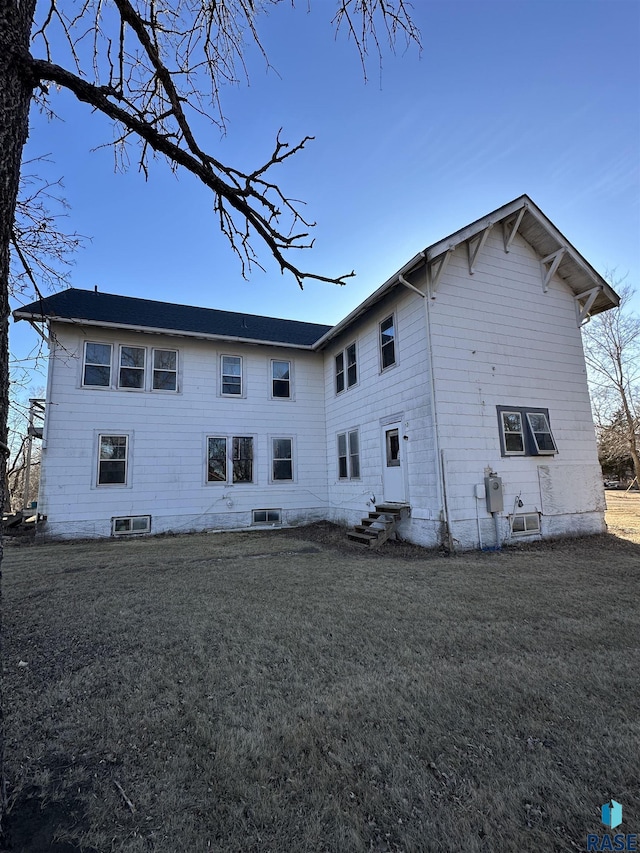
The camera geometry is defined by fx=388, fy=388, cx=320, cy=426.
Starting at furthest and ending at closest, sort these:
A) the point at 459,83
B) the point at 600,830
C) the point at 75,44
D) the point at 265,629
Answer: the point at 459,83 < the point at 265,629 < the point at 75,44 < the point at 600,830

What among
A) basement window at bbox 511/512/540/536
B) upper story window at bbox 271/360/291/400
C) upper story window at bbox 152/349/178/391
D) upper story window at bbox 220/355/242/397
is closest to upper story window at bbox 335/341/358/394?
upper story window at bbox 271/360/291/400

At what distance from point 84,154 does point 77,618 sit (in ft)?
14.9

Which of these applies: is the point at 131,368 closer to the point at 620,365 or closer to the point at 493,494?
the point at 493,494

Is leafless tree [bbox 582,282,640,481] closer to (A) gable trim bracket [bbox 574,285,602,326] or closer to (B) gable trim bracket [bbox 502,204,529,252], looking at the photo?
(A) gable trim bracket [bbox 574,285,602,326]

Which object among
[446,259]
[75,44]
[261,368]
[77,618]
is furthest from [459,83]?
[261,368]

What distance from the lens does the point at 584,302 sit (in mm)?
10320

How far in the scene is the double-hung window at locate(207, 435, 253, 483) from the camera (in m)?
11.7

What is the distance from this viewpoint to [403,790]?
1.81 m

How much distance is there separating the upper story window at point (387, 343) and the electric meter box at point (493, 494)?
3515 millimetres

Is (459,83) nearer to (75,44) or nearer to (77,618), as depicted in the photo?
(75,44)

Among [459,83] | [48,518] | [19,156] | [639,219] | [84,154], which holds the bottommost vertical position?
[48,518]

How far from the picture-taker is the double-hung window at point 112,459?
1045cm

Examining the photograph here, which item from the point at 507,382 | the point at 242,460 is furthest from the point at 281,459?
the point at 507,382

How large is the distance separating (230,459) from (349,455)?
3.64 m
